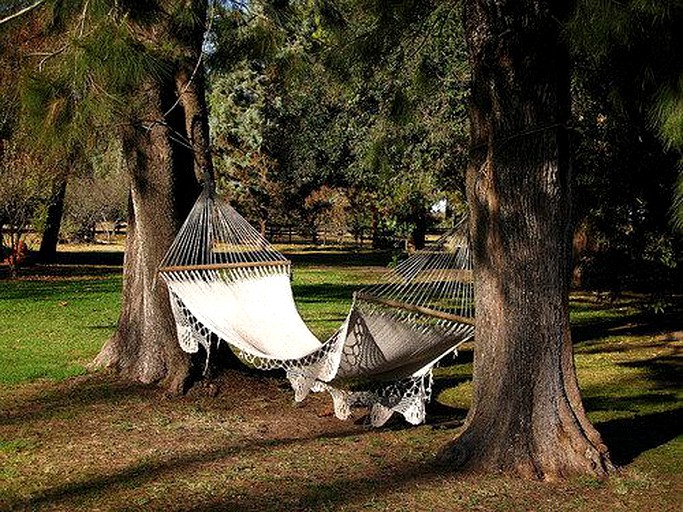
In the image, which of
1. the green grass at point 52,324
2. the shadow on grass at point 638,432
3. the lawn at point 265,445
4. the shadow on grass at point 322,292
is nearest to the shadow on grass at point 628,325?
the lawn at point 265,445

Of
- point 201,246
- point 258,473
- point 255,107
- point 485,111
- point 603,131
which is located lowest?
point 258,473

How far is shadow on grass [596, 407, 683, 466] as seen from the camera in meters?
3.97

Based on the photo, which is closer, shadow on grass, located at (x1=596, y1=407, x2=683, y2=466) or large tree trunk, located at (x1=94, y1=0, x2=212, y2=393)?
shadow on grass, located at (x1=596, y1=407, x2=683, y2=466)

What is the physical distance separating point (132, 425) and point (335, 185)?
53.4 ft

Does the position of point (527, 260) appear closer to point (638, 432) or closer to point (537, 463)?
point (537, 463)

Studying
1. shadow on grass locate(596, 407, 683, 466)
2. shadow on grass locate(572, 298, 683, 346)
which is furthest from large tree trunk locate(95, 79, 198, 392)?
shadow on grass locate(572, 298, 683, 346)

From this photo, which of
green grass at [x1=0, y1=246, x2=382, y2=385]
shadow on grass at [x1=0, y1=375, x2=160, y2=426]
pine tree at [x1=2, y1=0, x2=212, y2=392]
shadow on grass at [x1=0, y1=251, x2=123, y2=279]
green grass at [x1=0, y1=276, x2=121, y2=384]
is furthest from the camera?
shadow on grass at [x1=0, y1=251, x2=123, y2=279]

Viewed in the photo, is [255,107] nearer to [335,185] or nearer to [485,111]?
[335,185]

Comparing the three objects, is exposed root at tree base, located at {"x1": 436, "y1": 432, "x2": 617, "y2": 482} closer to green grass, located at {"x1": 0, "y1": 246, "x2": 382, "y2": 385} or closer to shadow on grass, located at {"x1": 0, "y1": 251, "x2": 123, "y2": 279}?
green grass, located at {"x1": 0, "y1": 246, "x2": 382, "y2": 385}

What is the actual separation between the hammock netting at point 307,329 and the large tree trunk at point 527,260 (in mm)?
450

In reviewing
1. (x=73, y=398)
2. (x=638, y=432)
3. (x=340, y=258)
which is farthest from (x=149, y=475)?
(x=340, y=258)

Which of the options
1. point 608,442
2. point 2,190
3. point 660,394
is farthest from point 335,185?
point 608,442

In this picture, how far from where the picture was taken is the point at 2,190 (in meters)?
12.4

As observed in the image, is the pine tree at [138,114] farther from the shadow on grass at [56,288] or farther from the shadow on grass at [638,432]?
the shadow on grass at [56,288]
